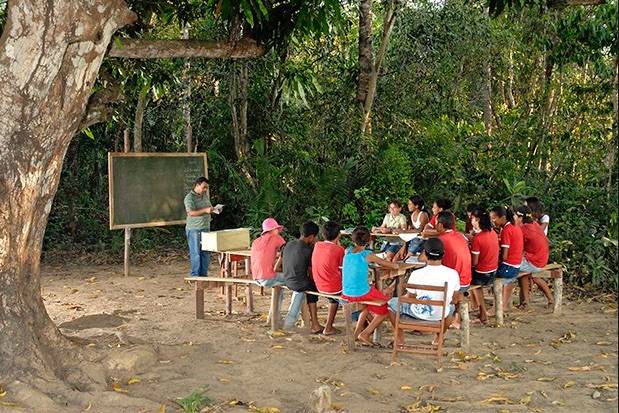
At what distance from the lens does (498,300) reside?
351 inches

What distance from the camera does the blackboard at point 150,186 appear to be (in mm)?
12297

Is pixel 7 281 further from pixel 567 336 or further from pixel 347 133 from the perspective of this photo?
pixel 347 133

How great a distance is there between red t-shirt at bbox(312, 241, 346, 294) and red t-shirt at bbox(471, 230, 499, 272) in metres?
1.62

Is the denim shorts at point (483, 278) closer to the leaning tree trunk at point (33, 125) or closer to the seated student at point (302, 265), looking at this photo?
the seated student at point (302, 265)

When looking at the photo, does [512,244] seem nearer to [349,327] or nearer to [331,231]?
[331,231]

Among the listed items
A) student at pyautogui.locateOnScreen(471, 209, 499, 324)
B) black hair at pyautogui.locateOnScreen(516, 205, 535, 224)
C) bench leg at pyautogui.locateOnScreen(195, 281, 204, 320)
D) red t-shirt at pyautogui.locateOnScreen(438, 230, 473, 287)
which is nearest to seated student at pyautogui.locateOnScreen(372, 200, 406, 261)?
black hair at pyautogui.locateOnScreen(516, 205, 535, 224)

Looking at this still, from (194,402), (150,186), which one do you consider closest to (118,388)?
(194,402)

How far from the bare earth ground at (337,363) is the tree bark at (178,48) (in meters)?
2.69

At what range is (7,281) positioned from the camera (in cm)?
664

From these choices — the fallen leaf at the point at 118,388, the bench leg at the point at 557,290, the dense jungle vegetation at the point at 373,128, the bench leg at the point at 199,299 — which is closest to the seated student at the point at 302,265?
the bench leg at the point at 199,299

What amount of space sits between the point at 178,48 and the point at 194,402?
3420 millimetres

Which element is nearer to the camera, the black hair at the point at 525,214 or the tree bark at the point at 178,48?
the tree bark at the point at 178,48

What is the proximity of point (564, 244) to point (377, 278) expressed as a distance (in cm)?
403

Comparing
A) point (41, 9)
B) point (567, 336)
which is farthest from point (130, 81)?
point (567, 336)
